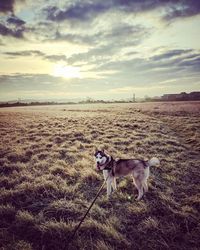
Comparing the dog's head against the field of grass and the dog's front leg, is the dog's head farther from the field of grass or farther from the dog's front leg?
the field of grass

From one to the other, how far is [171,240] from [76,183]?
386 centimetres

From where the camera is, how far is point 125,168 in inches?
255

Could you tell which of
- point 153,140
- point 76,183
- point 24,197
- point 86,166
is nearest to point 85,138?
point 153,140

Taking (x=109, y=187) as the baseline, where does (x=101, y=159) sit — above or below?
above

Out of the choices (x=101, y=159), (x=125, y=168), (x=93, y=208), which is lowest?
(x=93, y=208)

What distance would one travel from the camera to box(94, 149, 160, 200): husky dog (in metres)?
6.36

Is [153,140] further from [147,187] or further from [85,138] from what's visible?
[147,187]

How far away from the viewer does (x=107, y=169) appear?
6512mm

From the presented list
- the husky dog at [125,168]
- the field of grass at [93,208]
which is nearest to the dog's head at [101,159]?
the husky dog at [125,168]

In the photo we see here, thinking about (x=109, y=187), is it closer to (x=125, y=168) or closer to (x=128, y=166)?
(x=125, y=168)

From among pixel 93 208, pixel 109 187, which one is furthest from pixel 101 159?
pixel 93 208

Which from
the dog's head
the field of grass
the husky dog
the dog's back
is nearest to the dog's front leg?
the husky dog

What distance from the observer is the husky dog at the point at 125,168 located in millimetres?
6359

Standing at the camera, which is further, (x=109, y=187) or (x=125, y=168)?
(x=109, y=187)
